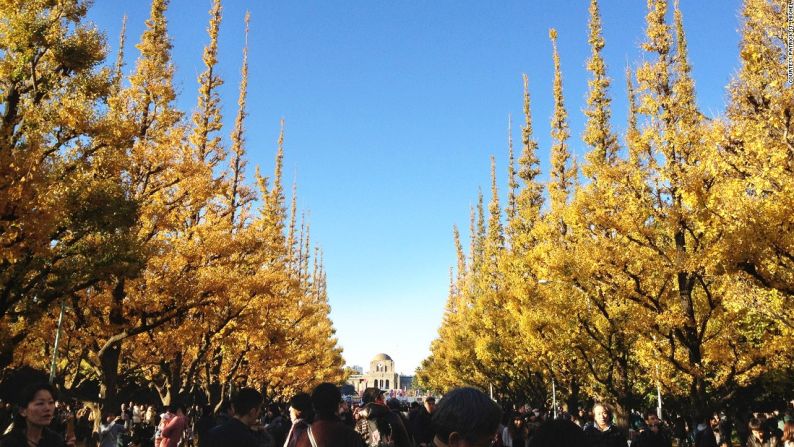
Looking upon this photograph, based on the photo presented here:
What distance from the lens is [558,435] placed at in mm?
2514

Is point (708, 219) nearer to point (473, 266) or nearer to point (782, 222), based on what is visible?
point (782, 222)

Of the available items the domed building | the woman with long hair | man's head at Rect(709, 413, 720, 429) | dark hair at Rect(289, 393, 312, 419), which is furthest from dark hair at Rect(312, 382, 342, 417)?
the domed building

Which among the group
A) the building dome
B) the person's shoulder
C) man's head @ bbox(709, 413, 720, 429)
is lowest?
man's head @ bbox(709, 413, 720, 429)

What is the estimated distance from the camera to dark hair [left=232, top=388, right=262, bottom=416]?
14.9 feet

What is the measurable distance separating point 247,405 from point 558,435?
2.79 meters

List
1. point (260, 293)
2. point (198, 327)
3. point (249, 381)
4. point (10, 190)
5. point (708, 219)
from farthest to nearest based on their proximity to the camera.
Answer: point (249, 381)
point (260, 293)
point (198, 327)
point (708, 219)
point (10, 190)

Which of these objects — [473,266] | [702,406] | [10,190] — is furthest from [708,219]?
[473,266]

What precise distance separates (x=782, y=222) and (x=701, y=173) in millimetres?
3630

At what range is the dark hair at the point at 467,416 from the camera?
2.21 metres

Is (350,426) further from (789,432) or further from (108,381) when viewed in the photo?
(108,381)

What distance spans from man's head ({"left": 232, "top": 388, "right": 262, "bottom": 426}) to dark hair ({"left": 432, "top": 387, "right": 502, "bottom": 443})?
8.65 feet

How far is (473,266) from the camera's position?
1927 inches

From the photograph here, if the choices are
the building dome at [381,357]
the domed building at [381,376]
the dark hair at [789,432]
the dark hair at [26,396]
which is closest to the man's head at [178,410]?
the dark hair at [26,396]

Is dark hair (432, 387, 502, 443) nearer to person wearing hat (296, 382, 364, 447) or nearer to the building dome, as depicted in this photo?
person wearing hat (296, 382, 364, 447)
